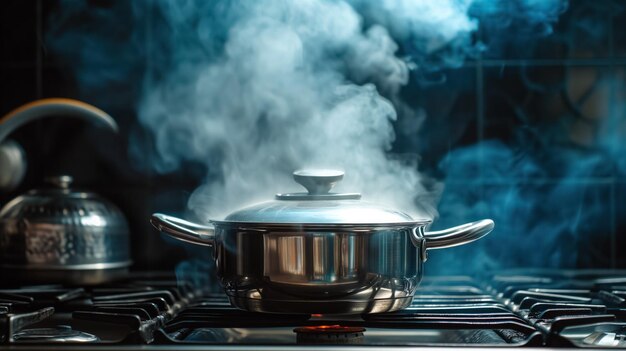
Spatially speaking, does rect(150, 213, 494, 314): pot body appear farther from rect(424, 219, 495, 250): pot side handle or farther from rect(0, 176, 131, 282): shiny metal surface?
rect(0, 176, 131, 282): shiny metal surface

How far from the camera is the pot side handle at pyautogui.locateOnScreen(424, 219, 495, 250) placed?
3.36 feet

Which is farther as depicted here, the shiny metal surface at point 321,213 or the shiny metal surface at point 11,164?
the shiny metal surface at point 11,164

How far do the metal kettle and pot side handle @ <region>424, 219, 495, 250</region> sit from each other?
23.7 inches

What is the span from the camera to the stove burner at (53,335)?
2.94ft

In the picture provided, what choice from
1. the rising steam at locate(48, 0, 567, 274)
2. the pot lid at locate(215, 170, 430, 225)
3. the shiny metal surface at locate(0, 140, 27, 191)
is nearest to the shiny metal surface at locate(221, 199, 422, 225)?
the pot lid at locate(215, 170, 430, 225)

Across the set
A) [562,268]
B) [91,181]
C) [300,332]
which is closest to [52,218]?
[91,181]

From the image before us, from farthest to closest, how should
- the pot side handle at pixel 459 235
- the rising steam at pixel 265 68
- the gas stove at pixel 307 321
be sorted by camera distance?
the rising steam at pixel 265 68 < the pot side handle at pixel 459 235 < the gas stove at pixel 307 321

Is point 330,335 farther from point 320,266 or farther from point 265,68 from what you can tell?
point 265,68

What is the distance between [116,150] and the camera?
158 cm

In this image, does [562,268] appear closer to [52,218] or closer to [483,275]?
[483,275]

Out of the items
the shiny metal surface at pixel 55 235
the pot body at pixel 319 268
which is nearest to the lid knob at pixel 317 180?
the pot body at pixel 319 268

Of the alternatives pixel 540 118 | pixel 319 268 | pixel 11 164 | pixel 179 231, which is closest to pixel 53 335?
pixel 179 231

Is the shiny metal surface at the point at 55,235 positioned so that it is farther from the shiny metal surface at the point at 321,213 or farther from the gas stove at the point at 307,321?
the shiny metal surface at the point at 321,213

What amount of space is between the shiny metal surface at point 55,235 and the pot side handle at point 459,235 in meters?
0.60
